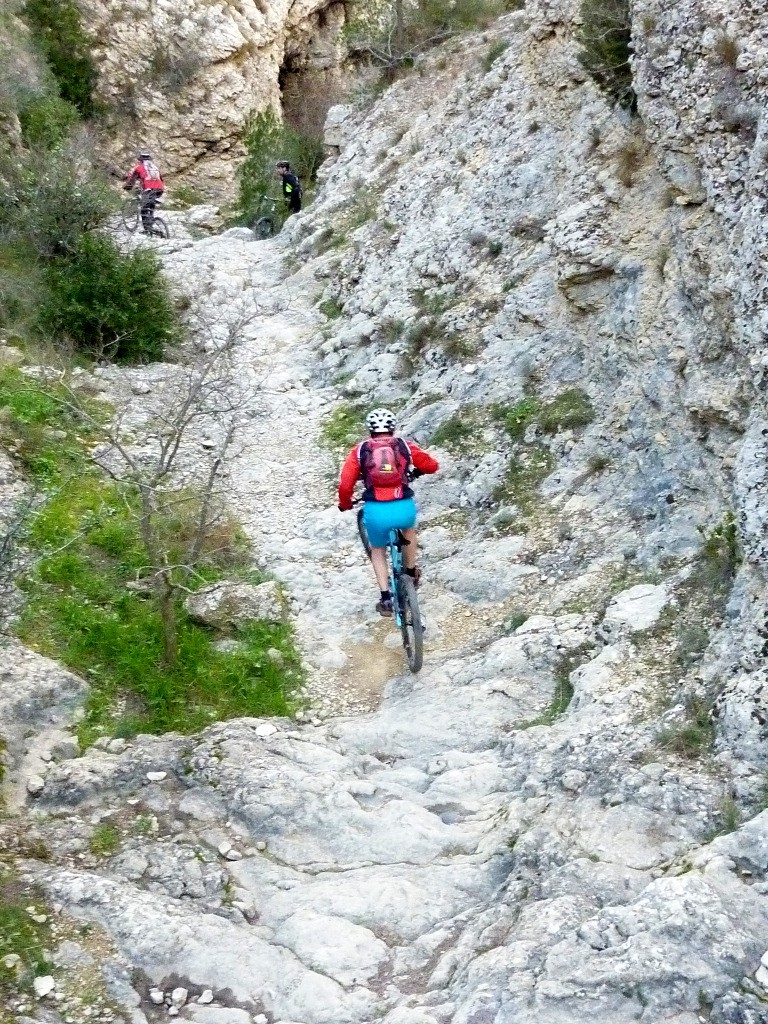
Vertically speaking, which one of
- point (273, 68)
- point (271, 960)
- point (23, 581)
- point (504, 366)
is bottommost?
point (271, 960)

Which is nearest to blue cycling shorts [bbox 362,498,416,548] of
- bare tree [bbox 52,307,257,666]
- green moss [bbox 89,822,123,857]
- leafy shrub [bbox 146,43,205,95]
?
bare tree [bbox 52,307,257,666]

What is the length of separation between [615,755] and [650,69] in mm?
5745

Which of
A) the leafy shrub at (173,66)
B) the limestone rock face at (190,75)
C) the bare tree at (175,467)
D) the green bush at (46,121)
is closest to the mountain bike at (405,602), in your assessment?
the bare tree at (175,467)

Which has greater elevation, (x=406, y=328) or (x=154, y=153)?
(x=154, y=153)

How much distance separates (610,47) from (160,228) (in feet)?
32.7

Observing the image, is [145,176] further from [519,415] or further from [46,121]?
[519,415]

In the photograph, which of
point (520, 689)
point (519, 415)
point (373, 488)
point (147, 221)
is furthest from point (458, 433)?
point (147, 221)

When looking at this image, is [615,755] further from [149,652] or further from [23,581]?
[23,581]

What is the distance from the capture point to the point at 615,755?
4379 mm

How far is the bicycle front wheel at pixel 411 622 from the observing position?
580 centimetres

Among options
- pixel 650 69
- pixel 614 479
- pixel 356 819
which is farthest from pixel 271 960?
pixel 650 69

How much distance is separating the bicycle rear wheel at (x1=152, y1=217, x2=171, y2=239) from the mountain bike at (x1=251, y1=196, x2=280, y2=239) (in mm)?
1754

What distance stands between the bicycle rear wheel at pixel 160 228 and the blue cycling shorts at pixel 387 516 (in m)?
11.5

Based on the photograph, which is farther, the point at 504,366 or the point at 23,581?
the point at 504,366
